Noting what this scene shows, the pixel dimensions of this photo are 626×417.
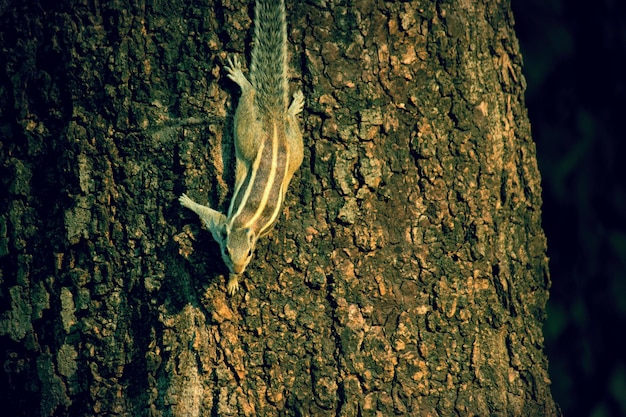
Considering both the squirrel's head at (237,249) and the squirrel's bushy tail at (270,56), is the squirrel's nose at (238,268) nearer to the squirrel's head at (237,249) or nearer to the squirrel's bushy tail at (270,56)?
the squirrel's head at (237,249)

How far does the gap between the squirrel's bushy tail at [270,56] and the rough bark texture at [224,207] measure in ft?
0.16

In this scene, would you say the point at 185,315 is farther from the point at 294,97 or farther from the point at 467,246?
the point at 467,246

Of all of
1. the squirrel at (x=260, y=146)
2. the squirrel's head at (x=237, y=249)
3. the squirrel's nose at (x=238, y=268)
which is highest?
the squirrel at (x=260, y=146)

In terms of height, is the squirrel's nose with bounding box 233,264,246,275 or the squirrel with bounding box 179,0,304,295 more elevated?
the squirrel with bounding box 179,0,304,295

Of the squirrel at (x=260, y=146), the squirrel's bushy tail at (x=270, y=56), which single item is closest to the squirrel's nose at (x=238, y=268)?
the squirrel at (x=260, y=146)

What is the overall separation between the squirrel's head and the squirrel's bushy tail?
0.42 m

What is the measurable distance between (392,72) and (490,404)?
118cm

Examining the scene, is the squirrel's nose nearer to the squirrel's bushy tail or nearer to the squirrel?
→ the squirrel

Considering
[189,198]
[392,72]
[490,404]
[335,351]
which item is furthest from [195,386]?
[392,72]

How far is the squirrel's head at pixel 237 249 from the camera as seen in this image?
2.06m

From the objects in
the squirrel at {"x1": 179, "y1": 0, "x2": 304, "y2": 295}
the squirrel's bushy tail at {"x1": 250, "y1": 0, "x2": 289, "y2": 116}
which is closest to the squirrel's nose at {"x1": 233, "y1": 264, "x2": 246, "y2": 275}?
the squirrel at {"x1": 179, "y1": 0, "x2": 304, "y2": 295}

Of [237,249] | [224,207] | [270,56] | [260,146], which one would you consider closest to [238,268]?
[237,249]

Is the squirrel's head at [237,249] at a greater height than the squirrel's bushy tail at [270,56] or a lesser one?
lesser

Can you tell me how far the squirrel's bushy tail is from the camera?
2.08 metres
